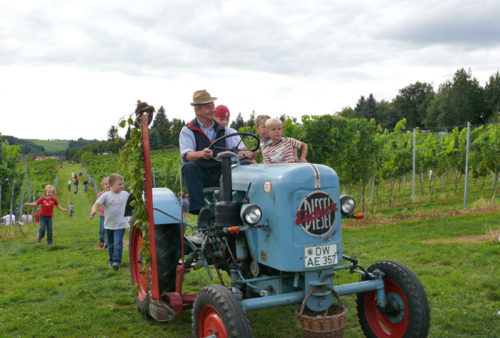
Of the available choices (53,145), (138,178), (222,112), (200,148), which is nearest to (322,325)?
(138,178)

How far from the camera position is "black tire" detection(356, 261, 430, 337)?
3195 millimetres

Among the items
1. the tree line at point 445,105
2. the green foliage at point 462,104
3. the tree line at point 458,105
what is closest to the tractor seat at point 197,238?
the tree line at point 445,105

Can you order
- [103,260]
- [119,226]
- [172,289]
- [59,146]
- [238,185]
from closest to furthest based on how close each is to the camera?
[238,185] < [172,289] < [119,226] < [103,260] < [59,146]

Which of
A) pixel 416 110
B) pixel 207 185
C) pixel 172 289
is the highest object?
pixel 416 110

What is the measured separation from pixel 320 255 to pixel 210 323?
34.5 inches

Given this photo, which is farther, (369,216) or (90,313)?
(369,216)

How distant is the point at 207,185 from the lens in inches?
169

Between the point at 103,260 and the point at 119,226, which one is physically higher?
the point at 119,226

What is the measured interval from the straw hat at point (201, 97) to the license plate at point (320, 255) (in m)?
1.97

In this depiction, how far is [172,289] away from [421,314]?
2.20 meters

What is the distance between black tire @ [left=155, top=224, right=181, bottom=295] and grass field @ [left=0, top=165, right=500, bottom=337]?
48cm

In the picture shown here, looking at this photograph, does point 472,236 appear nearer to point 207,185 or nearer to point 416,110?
point 207,185

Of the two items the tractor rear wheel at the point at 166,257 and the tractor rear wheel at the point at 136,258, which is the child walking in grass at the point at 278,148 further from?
the tractor rear wheel at the point at 136,258

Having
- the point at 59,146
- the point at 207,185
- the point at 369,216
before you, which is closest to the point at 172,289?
the point at 207,185
